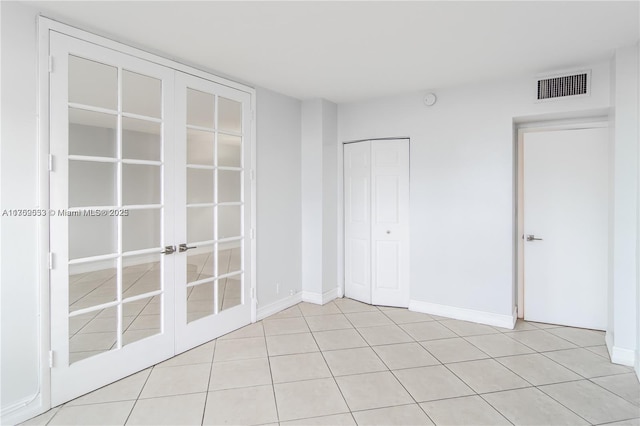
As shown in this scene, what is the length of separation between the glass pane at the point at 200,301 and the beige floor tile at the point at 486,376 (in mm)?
2233

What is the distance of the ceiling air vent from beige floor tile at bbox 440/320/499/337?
242 cm

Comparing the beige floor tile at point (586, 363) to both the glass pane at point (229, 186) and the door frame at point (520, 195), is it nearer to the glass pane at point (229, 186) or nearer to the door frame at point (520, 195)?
the door frame at point (520, 195)

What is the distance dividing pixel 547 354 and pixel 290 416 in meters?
2.35

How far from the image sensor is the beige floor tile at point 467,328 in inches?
140

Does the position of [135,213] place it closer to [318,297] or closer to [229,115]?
[229,115]

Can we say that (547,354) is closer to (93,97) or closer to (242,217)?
(242,217)

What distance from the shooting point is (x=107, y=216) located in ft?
8.55

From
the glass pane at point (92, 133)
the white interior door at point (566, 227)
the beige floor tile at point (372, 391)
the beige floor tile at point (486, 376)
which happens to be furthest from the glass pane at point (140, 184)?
the white interior door at point (566, 227)

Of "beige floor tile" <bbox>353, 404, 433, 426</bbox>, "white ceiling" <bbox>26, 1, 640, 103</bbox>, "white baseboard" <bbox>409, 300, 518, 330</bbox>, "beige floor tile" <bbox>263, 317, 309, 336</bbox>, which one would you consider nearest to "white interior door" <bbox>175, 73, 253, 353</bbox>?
"beige floor tile" <bbox>263, 317, 309, 336</bbox>

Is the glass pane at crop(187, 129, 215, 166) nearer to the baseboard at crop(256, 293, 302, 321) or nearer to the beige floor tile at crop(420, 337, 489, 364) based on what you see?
the baseboard at crop(256, 293, 302, 321)

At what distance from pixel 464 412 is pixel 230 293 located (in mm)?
2336

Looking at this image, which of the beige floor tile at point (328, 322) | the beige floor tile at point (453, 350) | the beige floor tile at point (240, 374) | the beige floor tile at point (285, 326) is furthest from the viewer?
the beige floor tile at point (328, 322)

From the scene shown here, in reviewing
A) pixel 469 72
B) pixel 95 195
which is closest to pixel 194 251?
pixel 95 195

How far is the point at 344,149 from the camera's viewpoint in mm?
4738
